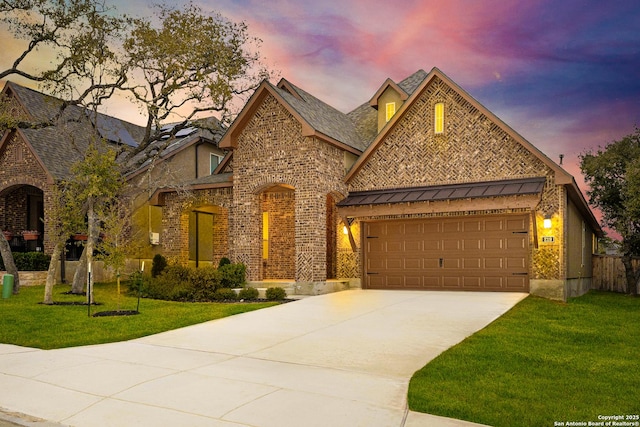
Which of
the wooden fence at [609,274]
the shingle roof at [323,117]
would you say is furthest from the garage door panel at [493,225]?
the wooden fence at [609,274]

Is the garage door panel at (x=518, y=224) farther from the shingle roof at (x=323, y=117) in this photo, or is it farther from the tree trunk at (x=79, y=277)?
the tree trunk at (x=79, y=277)

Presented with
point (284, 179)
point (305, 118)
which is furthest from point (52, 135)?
point (305, 118)

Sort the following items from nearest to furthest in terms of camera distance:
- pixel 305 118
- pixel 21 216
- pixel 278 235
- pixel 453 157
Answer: pixel 453 157, pixel 305 118, pixel 278 235, pixel 21 216

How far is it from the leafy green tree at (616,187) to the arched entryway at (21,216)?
26423 mm

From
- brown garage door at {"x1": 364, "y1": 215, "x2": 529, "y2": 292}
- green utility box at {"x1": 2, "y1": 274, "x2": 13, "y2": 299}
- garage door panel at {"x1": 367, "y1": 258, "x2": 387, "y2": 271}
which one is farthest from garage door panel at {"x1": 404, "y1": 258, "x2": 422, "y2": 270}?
green utility box at {"x1": 2, "y1": 274, "x2": 13, "y2": 299}

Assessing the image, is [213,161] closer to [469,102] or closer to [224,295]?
[224,295]

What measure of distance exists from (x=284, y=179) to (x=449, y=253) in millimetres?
6092

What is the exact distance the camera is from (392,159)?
1933 cm

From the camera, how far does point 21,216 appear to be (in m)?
27.0

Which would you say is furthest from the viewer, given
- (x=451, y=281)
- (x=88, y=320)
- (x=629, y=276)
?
(x=629, y=276)

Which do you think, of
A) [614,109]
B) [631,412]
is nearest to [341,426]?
[631,412]

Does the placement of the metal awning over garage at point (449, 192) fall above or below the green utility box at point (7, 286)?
above

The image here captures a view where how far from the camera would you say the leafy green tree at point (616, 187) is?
2360 centimetres

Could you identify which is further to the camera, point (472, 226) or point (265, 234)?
point (265, 234)
